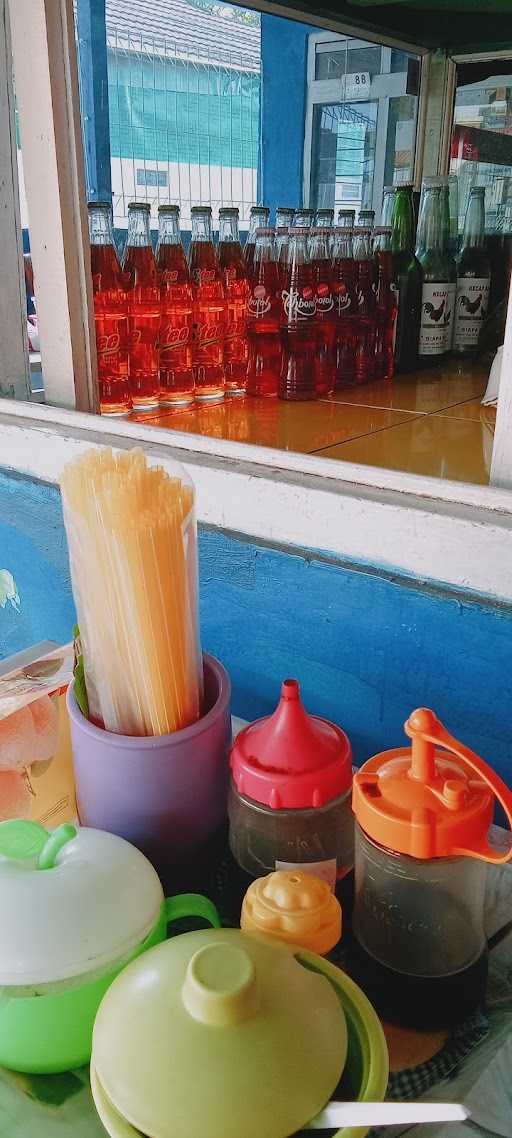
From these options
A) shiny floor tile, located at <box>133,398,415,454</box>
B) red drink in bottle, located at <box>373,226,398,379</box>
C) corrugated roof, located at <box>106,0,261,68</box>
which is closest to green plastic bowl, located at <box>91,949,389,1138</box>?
shiny floor tile, located at <box>133,398,415,454</box>

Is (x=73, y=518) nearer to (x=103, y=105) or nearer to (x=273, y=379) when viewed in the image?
(x=273, y=379)

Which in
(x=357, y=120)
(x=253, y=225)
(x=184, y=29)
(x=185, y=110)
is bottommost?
(x=253, y=225)

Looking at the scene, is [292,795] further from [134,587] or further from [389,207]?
[389,207]

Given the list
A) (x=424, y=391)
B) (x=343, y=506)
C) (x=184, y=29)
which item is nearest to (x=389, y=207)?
(x=424, y=391)

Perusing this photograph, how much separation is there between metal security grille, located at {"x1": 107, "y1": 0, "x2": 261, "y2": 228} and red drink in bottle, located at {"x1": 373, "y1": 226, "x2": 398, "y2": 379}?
1835 millimetres

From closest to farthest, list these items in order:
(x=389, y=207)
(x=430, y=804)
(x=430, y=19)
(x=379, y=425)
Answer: (x=430, y=804) → (x=379, y=425) → (x=389, y=207) → (x=430, y=19)

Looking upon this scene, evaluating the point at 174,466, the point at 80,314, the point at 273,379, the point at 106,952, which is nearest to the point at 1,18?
the point at 80,314

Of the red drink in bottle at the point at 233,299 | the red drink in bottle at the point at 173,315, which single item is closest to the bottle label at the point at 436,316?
the red drink in bottle at the point at 233,299

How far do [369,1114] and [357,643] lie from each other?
1.70 feet

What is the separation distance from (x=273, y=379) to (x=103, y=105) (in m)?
2.34

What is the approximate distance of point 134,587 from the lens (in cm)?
58

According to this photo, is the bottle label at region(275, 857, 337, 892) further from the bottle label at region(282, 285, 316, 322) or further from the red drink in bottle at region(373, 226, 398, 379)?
the red drink in bottle at region(373, 226, 398, 379)

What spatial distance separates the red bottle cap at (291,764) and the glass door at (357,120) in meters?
2.15

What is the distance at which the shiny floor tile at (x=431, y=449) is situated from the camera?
94 centimetres
